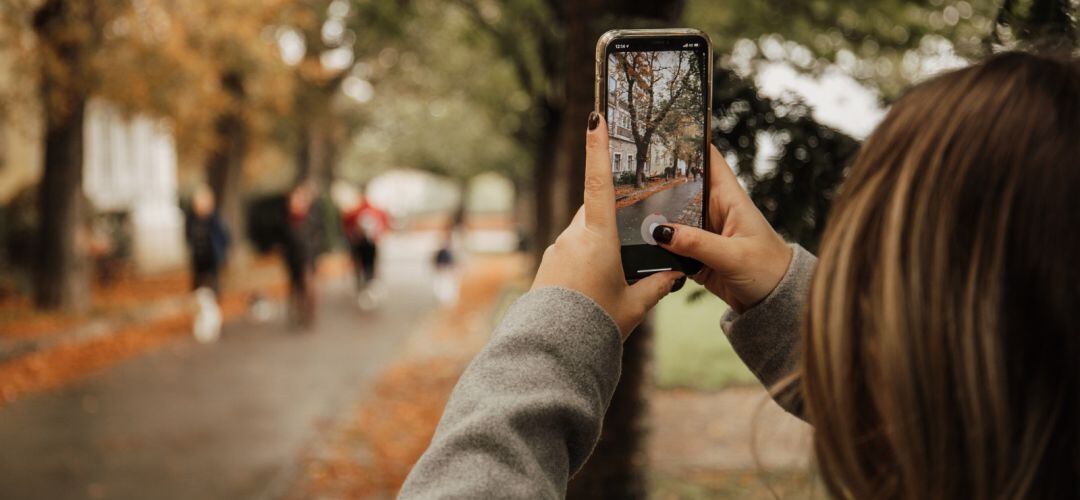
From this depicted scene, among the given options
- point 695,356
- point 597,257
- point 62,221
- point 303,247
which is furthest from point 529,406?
point 62,221

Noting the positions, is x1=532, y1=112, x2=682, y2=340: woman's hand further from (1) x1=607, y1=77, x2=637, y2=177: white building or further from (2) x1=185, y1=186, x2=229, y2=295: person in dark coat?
(2) x1=185, y1=186, x2=229, y2=295: person in dark coat

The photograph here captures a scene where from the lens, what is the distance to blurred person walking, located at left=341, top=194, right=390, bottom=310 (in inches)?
589

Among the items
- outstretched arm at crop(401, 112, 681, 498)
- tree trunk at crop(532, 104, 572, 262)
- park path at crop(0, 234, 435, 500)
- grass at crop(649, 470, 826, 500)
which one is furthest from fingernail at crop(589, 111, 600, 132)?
tree trunk at crop(532, 104, 572, 262)

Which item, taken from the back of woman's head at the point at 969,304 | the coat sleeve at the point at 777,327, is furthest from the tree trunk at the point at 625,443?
the back of woman's head at the point at 969,304

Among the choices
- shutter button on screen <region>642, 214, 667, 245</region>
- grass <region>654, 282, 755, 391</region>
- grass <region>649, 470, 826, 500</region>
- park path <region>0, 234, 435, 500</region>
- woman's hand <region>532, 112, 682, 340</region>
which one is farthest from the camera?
grass <region>654, 282, 755, 391</region>

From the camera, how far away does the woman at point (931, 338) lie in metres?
0.88

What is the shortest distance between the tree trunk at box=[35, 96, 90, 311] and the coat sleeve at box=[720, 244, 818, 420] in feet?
44.5

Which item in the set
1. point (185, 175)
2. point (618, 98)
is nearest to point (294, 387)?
point (618, 98)

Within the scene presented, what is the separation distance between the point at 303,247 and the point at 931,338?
1231cm

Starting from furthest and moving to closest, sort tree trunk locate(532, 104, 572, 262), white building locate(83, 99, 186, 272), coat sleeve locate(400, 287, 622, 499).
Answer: white building locate(83, 99, 186, 272) < tree trunk locate(532, 104, 572, 262) < coat sleeve locate(400, 287, 622, 499)

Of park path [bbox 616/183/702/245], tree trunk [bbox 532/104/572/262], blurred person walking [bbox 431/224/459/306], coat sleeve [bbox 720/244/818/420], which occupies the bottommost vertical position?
blurred person walking [bbox 431/224/459/306]

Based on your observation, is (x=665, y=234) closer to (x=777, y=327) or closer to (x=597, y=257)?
(x=597, y=257)

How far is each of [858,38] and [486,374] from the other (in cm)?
471

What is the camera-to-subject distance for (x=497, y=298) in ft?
60.0
